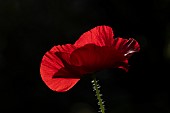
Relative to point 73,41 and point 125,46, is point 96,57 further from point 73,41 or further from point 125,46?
point 73,41

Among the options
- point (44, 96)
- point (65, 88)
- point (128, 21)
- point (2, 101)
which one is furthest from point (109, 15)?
point (65, 88)

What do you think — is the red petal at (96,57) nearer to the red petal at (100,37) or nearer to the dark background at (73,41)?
the red petal at (100,37)

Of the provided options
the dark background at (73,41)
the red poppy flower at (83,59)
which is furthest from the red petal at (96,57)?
the dark background at (73,41)

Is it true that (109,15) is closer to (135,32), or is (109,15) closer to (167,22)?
(135,32)

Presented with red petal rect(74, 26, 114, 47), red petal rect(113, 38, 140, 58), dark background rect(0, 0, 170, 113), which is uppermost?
dark background rect(0, 0, 170, 113)

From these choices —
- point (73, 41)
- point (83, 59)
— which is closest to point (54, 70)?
point (83, 59)

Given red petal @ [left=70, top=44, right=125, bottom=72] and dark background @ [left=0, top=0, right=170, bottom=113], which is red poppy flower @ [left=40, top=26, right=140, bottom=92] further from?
dark background @ [left=0, top=0, right=170, bottom=113]

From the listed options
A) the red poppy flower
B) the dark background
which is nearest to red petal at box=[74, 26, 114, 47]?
the red poppy flower
